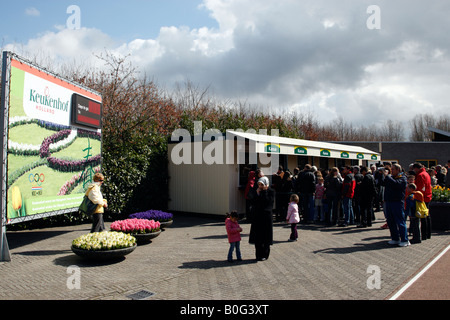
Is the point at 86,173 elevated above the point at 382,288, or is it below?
above

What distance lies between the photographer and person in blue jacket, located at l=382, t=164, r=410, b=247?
26.5 feet

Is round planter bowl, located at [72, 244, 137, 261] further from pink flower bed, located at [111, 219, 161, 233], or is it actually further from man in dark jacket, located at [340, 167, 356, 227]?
man in dark jacket, located at [340, 167, 356, 227]

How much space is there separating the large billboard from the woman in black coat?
4892mm

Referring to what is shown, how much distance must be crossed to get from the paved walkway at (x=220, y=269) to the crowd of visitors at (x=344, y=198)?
0.52m

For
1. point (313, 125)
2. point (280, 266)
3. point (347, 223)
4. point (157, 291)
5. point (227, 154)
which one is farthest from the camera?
point (313, 125)

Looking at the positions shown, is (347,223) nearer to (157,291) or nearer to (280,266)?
(280,266)

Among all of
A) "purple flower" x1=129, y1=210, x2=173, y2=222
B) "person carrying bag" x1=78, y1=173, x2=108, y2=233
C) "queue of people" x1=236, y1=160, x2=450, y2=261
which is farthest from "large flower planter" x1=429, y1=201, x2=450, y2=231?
"person carrying bag" x1=78, y1=173, x2=108, y2=233

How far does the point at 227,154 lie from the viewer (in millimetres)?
12344

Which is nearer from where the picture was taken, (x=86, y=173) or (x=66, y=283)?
(x=66, y=283)

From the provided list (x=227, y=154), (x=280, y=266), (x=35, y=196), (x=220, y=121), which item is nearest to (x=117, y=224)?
(x=35, y=196)

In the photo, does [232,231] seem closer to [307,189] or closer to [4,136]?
[4,136]

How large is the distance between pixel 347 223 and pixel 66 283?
844cm

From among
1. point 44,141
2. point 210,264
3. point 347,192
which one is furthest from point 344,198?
point 44,141

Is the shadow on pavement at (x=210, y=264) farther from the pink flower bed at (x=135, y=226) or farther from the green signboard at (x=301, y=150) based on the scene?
the green signboard at (x=301, y=150)
